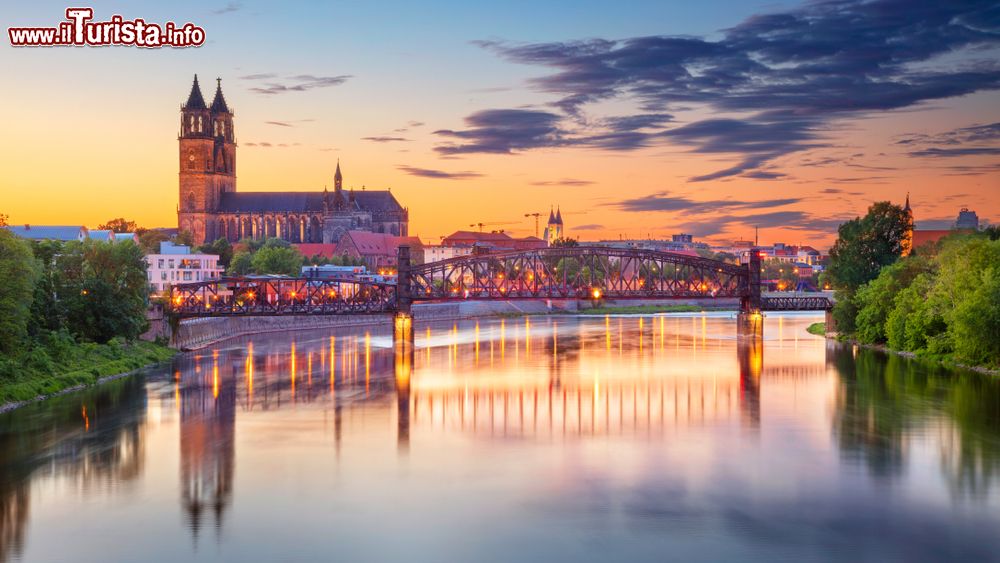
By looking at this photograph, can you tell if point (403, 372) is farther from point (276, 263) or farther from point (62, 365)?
point (276, 263)

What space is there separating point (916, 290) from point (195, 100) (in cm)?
16005

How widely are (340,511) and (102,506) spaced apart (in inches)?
272

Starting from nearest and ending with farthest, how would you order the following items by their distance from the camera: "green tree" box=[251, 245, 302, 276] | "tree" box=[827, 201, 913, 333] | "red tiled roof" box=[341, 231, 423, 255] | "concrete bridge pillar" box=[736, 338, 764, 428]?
"concrete bridge pillar" box=[736, 338, 764, 428]
"tree" box=[827, 201, 913, 333]
"green tree" box=[251, 245, 302, 276]
"red tiled roof" box=[341, 231, 423, 255]

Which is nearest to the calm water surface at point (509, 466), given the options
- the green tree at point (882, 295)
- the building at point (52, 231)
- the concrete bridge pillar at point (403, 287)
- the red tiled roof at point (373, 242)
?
the green tree at point (882, 295)

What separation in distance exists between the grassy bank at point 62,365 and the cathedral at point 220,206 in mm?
132979

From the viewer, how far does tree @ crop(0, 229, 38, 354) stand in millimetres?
43812

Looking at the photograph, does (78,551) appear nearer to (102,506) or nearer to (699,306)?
(102,506)

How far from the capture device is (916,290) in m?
64.0

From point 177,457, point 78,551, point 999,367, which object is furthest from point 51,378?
point 999,367

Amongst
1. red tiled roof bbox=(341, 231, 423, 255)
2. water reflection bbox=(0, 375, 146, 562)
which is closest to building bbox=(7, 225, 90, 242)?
water reflection bbox=(0, 375, 146, 562)

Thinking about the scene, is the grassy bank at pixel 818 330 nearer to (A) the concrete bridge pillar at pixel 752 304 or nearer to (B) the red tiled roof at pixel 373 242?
(A) the concrete bridge pillar at pixel 752 304

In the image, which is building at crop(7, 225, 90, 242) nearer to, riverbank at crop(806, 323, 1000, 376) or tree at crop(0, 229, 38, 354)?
tree at crop(0, 229, 38, 354)

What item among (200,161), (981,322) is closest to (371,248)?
(200,161)

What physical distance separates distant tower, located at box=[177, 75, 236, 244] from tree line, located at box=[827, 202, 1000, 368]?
140 meters
